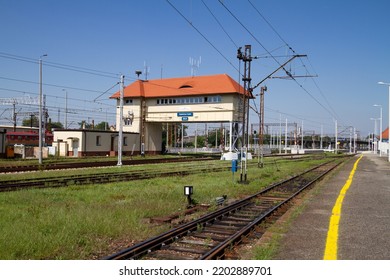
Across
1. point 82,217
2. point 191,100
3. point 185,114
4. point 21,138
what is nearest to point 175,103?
point 185,114

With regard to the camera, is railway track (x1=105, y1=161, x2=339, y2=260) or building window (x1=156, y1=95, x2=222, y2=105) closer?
railway track (x1=105, y1=161, x2=339, y2=260)

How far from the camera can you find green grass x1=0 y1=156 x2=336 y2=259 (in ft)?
22.8

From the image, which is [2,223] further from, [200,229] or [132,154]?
Result: [132,154]

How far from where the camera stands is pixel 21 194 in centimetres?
1356

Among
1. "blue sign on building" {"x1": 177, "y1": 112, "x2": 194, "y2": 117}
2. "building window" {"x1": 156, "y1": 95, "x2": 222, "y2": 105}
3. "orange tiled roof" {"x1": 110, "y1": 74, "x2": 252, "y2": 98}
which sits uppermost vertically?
"orange tiled roof" {"x1": 110, "y1": 74, "x2": 252, "y2": 98}

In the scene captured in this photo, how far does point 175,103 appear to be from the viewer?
5253cm

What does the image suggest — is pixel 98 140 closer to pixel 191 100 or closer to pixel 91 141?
pixel 91 141

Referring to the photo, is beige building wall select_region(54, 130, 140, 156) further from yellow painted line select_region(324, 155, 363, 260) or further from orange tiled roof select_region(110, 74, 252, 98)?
yellow painted line select_region(324, 155, 363, 260)

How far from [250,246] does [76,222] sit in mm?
3893

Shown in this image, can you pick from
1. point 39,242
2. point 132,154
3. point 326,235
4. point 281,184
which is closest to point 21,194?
point 39,242

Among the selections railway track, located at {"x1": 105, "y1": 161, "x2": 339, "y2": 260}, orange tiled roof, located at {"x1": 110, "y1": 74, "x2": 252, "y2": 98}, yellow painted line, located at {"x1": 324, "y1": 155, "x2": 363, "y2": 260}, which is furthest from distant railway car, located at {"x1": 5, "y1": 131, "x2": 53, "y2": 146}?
yellow painted line, located at {"x1": 324, "y1": 155, "x2": 363, "y2": 260}

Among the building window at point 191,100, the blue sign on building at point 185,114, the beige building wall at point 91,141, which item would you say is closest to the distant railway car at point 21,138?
the beige building wall at point 91,141

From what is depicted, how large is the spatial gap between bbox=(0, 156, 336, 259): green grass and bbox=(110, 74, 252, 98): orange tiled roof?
3485 centimetres

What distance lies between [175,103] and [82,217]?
4355cm
